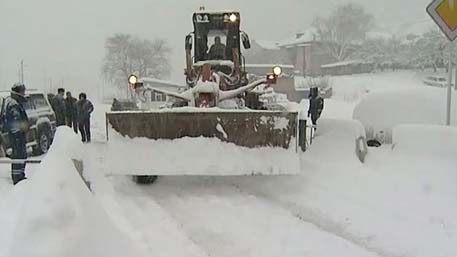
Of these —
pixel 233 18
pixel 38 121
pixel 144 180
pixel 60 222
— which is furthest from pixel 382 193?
Result: pixel 38 121

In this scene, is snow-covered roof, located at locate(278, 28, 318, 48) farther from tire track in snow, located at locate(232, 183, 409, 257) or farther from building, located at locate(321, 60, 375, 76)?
tire track in snow, located at locate(232, 183, 409, 257)

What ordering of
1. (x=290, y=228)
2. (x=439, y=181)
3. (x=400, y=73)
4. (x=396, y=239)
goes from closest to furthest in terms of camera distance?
(x=396, y=239) → (x=290, y=228) → (x=439, y=181) → (x=400, y=73)

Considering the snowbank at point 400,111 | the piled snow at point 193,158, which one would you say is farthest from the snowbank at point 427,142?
the snowbank at point 400,111

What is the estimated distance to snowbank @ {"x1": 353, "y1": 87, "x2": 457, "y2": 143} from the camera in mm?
13055

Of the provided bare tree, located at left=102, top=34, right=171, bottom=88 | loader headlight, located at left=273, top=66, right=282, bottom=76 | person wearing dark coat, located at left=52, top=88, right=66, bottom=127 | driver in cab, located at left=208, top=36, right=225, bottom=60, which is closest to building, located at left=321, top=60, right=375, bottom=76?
bare tree, located at left=102, top=34, right=171, bottom=88

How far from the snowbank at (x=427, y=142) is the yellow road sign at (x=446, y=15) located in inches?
57.5

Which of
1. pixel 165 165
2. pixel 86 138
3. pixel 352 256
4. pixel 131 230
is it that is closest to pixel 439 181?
pixel 352 256

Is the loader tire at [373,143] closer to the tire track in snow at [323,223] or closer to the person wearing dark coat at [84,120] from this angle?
the tire track in snow at [323,223]

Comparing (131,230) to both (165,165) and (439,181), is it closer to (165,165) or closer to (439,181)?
(165,165)

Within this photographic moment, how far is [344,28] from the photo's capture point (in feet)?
283

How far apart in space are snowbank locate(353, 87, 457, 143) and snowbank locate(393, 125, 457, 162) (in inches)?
116

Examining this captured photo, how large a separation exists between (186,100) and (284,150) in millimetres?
2926

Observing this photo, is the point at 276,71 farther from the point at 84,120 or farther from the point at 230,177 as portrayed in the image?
the point at 84,120

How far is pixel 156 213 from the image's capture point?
23.8 feet
